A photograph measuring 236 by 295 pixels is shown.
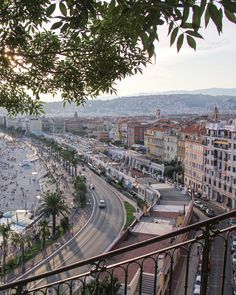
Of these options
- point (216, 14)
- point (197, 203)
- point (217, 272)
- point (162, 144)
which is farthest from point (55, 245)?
point (162, 144)

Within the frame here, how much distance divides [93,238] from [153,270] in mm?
16526

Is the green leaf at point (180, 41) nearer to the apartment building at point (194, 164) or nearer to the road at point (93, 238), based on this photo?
the road at point (93, 238)

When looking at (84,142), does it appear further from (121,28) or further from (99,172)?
(121,28)

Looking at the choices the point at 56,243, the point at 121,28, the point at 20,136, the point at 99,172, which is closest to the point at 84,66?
the point at 121,28

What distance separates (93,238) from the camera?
120 ft

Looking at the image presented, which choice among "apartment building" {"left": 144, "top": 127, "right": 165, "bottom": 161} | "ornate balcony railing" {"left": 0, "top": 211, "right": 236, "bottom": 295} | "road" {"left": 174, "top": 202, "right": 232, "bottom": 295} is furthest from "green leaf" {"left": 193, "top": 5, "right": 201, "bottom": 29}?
"apartment building" {"left": 144, "top": 127, "right": 165, "bottom": 161}

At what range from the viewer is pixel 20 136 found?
531ft

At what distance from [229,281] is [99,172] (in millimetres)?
47177

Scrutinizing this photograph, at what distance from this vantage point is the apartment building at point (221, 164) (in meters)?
44.5

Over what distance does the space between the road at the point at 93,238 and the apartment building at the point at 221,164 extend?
11337 mm

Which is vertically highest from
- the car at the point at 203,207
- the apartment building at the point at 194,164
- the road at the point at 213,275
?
the apartment building at the point at 194,164

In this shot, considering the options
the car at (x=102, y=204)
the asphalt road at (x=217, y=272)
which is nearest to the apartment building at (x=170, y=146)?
the car at (x=102, y=204)

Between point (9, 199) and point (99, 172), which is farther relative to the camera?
point (99, 172)

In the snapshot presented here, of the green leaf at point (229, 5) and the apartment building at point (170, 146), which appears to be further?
the apartment building at point (170, 146)
